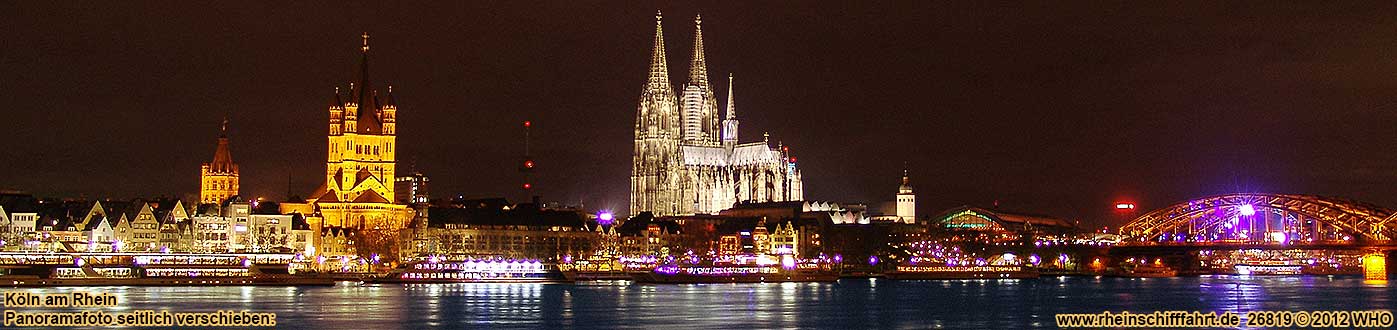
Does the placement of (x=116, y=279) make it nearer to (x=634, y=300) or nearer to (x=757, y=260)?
(x=634, y=300)

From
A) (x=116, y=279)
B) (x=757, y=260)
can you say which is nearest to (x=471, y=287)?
(x=116, y=279)

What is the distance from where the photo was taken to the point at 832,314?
9425 cm

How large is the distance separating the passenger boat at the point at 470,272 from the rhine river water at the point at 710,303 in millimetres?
5774

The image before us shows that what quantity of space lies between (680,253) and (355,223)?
36148 millimetres

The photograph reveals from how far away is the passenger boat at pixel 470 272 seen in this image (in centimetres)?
14393

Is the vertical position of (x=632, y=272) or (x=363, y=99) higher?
(x=363, y=99)

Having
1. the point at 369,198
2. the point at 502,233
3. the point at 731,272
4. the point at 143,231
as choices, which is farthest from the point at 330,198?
the point at 731,272

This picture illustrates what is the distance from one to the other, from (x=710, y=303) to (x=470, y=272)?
48878 mm

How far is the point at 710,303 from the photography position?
102688 millimetres

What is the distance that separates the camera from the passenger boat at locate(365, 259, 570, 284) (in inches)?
5666

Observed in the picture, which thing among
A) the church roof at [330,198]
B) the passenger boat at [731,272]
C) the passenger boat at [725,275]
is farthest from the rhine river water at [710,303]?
the church roof at [330,198]

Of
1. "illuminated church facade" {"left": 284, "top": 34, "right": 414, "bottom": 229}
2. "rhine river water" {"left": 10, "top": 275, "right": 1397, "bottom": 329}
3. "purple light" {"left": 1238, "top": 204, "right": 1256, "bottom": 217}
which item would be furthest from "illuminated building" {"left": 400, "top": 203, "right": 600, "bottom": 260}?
"purple light" {"left": 1238, "top": 204, "right": 1256, "bottom": 217}

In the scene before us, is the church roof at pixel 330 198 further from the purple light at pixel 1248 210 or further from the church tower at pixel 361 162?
the purple light at pixel 1248 210

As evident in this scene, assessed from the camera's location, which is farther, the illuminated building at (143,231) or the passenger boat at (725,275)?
the illuminated building at (143,231)
